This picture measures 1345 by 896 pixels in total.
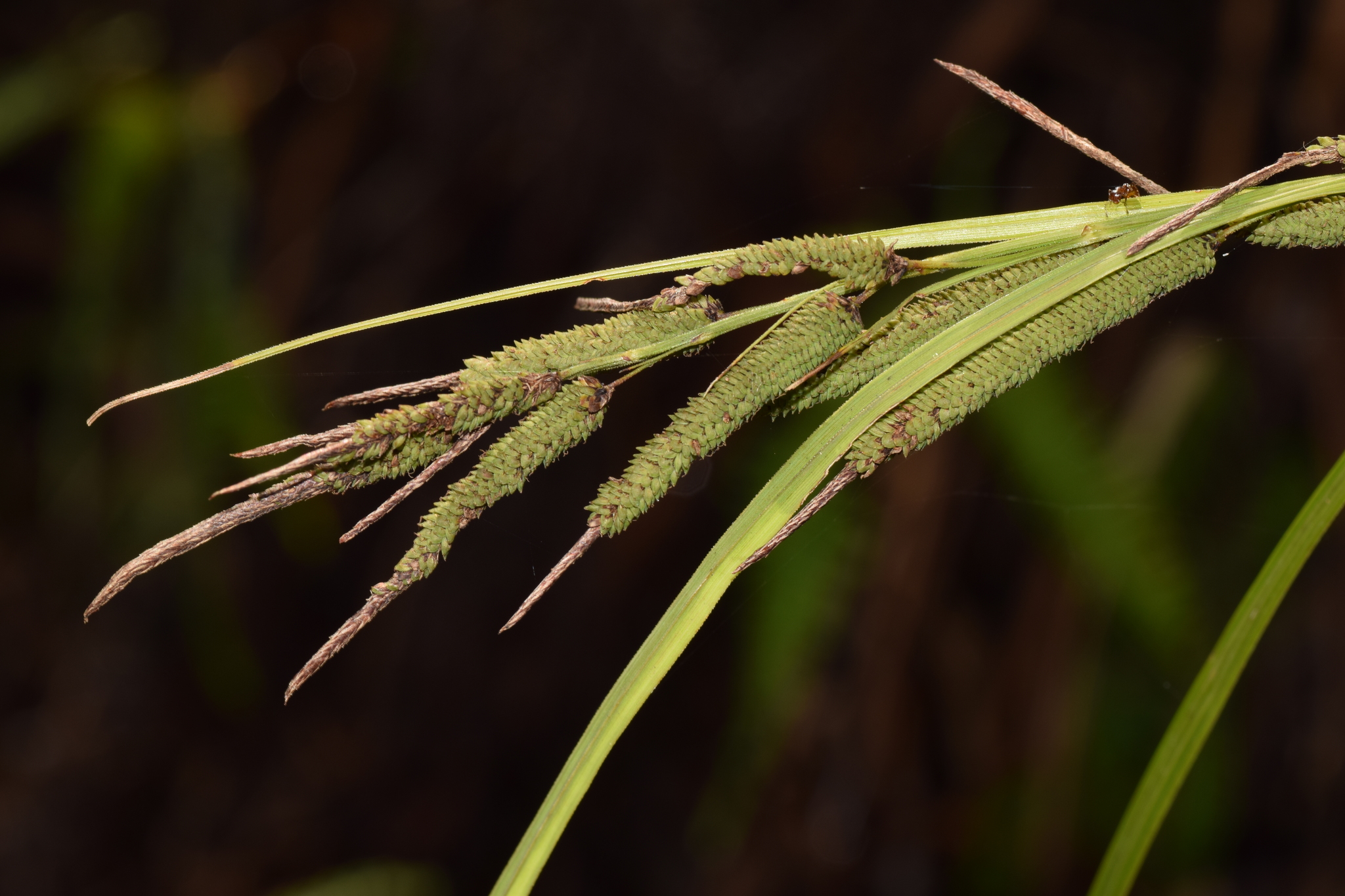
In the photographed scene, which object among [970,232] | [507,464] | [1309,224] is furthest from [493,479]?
[1309,224]

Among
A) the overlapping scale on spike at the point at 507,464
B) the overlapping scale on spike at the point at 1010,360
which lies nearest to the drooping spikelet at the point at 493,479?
the overlapping scale on spike at the point at 507,464

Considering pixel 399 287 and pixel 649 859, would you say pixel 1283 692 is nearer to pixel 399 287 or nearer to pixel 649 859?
pixel 649 859

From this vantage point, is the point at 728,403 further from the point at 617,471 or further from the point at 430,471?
the point at 617,471

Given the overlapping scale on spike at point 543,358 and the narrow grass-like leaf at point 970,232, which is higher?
the narrow grass-like leaf at point 970,232

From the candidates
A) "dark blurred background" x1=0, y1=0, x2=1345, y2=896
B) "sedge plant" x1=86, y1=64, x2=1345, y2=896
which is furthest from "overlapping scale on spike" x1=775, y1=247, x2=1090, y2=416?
"dark blurred background" x1=0, y1=0, x2=1345, y2=896

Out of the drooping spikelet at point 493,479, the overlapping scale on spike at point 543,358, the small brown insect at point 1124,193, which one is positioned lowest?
the drooping spikelet at point 493,479

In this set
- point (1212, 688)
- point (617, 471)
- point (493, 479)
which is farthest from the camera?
point (617, 471)

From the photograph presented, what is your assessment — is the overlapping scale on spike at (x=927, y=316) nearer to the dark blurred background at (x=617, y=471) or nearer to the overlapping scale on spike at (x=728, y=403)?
the overlapping scale on spike at (x=728, y=403)

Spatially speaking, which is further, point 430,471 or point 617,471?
point 617,471
